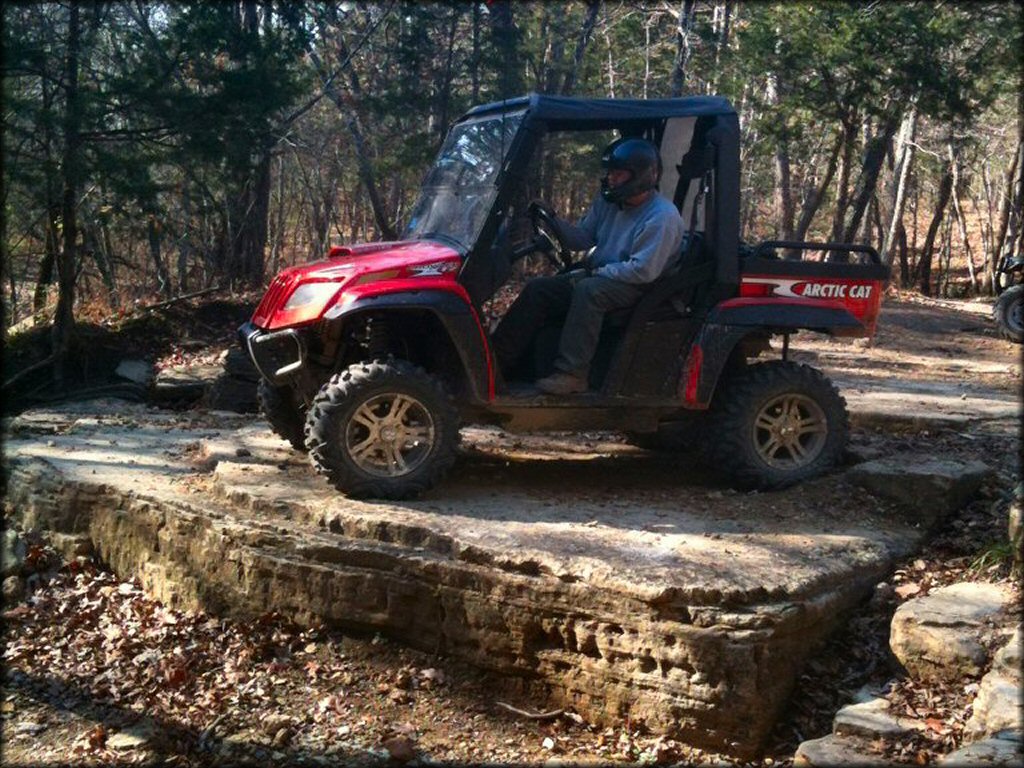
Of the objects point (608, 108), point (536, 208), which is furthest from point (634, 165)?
point (536, 208)

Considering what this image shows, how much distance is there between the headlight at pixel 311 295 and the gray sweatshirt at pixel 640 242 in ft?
4.96

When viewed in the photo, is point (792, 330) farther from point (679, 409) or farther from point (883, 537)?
point (883, 537)

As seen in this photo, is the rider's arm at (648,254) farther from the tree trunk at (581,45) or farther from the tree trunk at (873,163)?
the tree trunk at (873,163)

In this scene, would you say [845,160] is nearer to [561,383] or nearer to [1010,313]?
[1010,313]

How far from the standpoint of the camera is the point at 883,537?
20.2ft

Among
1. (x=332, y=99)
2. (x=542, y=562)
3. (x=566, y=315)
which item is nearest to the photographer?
(x=542, y=562)

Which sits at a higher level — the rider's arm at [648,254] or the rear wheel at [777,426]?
the rider's arm at [648,254]

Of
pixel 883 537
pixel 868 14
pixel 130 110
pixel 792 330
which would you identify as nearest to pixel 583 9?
pixel 868 14

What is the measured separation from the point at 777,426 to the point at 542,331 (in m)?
1.56

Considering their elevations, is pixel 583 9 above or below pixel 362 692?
above

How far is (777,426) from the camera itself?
22.5 feet

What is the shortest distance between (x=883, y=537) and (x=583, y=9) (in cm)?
1557

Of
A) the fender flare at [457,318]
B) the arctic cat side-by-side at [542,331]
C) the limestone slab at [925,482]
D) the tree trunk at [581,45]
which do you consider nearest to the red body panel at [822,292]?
the arctic cat side-by-side at [542,331]

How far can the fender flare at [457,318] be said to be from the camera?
19.9 feet
